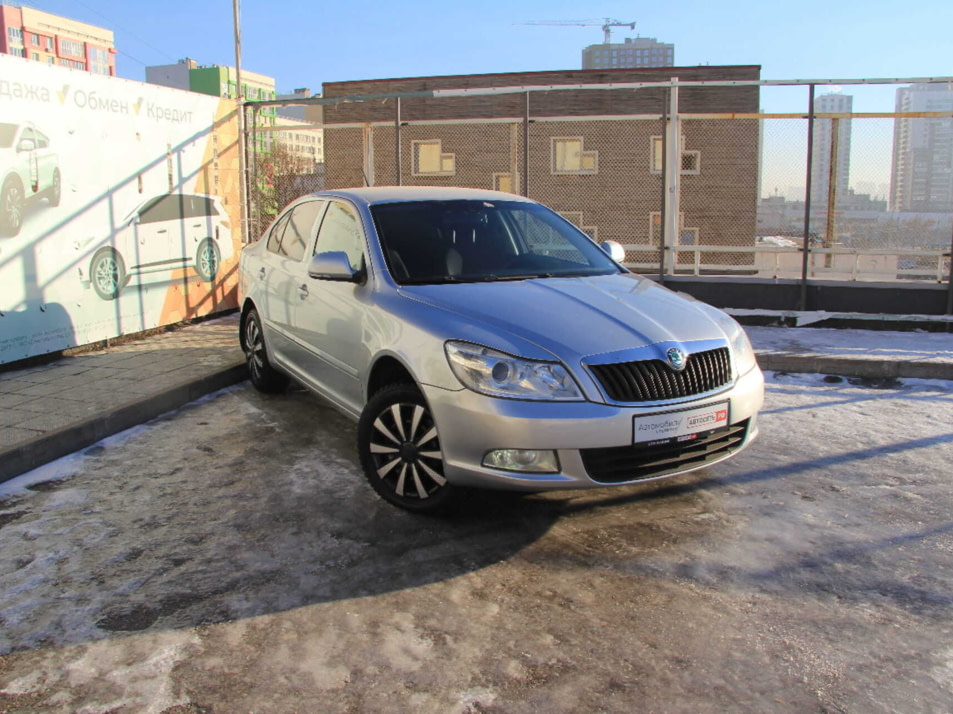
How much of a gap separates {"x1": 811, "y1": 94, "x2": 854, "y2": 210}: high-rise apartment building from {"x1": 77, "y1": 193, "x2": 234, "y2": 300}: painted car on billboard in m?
7.49

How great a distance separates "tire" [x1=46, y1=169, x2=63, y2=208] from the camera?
7638 millimetres

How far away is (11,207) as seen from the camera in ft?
23.5

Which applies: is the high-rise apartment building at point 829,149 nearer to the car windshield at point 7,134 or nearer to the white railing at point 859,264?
the white railing at point 859,264

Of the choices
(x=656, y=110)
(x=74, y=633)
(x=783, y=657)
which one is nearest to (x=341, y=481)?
(x=74, y=633)

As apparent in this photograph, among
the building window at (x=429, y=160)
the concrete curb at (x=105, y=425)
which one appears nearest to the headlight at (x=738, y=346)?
the concrete curb at (x=105, y=425)

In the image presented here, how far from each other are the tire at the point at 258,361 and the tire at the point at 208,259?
128 inches

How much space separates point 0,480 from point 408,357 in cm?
264

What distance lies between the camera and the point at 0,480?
4832mm

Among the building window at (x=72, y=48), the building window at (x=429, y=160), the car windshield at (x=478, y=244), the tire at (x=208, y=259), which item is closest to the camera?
the car windshield at (x=478, y=244)

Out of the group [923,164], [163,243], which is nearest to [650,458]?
[163,243]

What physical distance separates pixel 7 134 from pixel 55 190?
733 mm

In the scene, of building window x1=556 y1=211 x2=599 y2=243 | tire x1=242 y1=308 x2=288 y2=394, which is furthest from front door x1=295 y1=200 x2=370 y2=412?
building window x1=556 y1=211 x2=599 y2=243

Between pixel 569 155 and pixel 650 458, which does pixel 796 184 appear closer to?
pixel 650 458

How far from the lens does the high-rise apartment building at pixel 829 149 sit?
10.3 m
